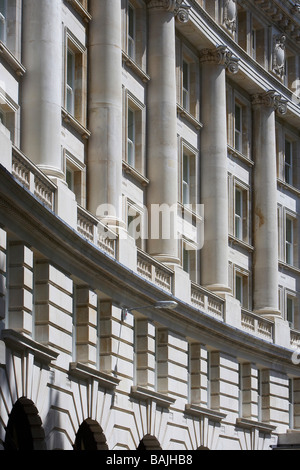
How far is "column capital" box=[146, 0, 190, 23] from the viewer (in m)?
59.2

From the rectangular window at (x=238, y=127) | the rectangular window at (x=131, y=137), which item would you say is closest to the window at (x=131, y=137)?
the rectangular window at (x=131, y=137)

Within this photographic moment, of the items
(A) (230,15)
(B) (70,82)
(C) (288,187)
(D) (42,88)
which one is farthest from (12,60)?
(C) (288,187)

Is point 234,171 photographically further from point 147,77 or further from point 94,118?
point 94,118

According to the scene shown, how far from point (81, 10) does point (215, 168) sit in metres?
13.7

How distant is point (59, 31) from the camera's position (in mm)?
47594

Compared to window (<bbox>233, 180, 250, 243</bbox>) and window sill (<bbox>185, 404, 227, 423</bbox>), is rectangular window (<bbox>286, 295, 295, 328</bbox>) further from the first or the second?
window sill (<bbox>185, 404, 227, 423</bbox>)

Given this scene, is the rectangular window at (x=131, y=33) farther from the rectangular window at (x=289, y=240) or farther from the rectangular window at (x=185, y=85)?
the rectangular window at (x=289, y=240)

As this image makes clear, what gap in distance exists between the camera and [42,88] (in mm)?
46031

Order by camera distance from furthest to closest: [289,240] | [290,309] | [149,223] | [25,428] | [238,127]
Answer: [289,240] → [290,309] → [238,127] → [149,223] → [25,428]

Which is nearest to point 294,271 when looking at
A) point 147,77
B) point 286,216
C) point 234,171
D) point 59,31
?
point 286,216

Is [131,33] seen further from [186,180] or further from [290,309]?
[290,309]

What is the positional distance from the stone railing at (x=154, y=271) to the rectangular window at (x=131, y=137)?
515 cm
